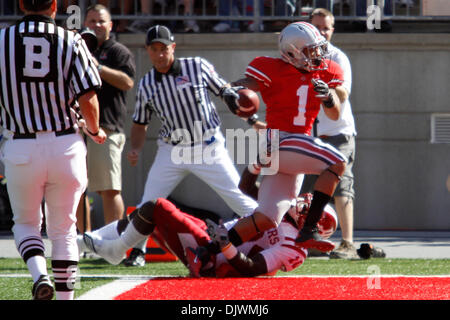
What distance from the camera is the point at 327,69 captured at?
611 cm

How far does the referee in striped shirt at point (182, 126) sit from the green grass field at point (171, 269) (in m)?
0.37

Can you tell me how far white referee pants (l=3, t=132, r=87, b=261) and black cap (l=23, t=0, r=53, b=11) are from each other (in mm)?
627

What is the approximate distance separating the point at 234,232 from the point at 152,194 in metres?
→ 1.62

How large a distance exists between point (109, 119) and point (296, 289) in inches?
127

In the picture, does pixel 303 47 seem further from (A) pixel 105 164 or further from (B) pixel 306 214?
(A) pixel 105 164

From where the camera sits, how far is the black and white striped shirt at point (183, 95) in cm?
730

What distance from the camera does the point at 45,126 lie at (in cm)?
451

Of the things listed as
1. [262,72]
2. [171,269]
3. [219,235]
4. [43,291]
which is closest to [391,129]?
[171,269]

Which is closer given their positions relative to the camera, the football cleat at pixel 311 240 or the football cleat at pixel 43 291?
the football cleat at pixel 43 291

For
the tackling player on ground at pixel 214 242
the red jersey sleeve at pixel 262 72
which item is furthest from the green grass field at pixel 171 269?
the red jersey sleeve at pixel 262 72

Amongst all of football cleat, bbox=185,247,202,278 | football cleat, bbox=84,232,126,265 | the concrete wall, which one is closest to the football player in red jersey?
football cleat, bbox=185,247,202,278

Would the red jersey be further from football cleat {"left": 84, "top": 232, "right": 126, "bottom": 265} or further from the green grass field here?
football cleat {"left": 84, "top": 232, "right": 126, "bottom": 265}

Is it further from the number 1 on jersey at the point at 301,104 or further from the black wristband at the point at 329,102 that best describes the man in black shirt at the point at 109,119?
the black wristband at the point at 329,102
